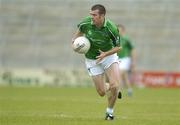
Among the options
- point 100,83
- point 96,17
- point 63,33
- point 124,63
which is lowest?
point 63,33

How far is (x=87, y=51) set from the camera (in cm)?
1474

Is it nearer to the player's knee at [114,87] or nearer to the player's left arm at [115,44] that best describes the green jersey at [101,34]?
the player's left arm at [115,44]

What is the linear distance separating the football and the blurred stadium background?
21.6 meters

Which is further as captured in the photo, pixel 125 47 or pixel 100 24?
pixel 125 47

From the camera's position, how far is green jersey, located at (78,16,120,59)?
1434 cm

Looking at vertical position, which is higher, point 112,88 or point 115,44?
point 115,44

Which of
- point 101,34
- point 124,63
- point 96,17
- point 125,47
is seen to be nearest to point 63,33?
point 125,47

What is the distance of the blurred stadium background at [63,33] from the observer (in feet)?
126

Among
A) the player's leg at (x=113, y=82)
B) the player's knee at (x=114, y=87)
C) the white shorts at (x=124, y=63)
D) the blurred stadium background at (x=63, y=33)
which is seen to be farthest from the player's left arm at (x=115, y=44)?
the blurred stadium background at (x=63, y=33)

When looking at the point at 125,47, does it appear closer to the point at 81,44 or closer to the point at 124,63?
the point at 124,63

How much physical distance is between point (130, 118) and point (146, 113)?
77.4 inches

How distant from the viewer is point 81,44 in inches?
567

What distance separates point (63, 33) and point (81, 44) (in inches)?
1022

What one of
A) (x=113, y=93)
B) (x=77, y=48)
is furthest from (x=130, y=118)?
(x=77, y=48)
